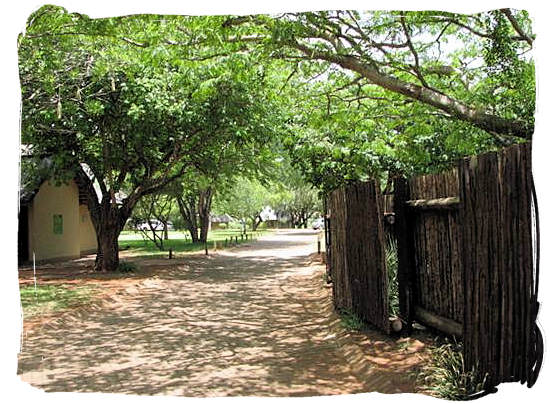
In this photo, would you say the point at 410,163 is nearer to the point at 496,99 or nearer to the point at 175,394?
the point at 496,99

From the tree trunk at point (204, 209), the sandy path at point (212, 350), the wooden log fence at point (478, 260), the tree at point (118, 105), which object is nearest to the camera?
the wooden log fence at point (478, 260)

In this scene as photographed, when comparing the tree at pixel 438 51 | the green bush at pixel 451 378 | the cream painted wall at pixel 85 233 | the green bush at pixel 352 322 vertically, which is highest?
the tree at pixel 438 51

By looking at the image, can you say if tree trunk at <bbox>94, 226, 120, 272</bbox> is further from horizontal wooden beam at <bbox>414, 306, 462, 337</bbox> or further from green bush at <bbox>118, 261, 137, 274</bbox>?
horizontal wooden beam at <bbox>414, 306, 462, 337</bbox>

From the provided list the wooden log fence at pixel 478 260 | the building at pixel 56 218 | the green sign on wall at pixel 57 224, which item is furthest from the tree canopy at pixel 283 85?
the green sign on wall at pixel 57 224

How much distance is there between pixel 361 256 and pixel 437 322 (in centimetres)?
143

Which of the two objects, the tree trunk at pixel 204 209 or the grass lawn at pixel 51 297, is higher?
the tree trunk at pixel 204 209

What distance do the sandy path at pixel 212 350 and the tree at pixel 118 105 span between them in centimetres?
227

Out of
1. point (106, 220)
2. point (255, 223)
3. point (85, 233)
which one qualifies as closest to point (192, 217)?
point (85, 233)

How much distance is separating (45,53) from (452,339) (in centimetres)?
436

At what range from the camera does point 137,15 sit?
13.1 ft

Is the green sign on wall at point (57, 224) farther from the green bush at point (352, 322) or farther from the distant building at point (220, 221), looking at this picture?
the distant building at point (220, 221)

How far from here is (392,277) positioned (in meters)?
5.28

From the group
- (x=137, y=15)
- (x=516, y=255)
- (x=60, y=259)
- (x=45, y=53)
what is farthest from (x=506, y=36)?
(x=60, y=259)

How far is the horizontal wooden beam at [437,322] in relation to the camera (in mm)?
3754
